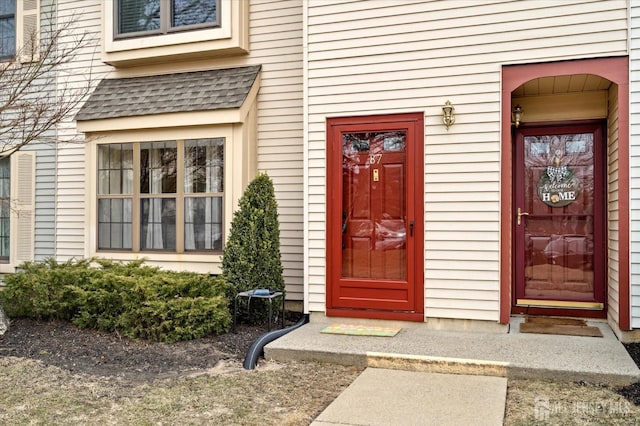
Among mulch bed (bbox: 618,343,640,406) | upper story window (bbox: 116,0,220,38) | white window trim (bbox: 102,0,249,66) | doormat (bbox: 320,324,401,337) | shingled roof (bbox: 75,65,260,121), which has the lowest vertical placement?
mulch bed (bbox: 618,343,640,406)

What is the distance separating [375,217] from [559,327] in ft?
6.69

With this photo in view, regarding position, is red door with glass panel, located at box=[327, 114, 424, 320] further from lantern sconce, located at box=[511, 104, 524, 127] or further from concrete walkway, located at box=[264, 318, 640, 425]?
lantern sconce, located at box=[511, 104, 524, 127]

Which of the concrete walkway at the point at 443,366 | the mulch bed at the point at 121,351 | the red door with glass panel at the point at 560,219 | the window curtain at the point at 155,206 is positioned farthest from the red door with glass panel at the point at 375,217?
the window curtain at the point at 155,206

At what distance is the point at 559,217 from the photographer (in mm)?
6047

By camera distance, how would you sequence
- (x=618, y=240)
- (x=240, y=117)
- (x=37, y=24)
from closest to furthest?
(x=618, y=240)
(x=240, y=117)
(x=37, y=24)

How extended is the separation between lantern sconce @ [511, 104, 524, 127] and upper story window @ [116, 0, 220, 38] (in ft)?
11.8

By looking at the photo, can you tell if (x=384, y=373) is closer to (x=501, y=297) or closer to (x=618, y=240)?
(x=501, y=297)

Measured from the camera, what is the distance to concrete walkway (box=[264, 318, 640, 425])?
3.67 m

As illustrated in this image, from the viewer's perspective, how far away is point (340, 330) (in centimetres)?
550

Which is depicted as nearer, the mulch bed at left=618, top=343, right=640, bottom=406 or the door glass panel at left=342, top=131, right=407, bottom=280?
the mulch bed at left=618, top=343, right=640, bottom=406

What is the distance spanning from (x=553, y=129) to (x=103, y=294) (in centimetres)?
482

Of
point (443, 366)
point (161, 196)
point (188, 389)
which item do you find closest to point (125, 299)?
point (188, 389)

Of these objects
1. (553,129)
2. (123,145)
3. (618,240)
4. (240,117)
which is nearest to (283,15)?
(240,117)

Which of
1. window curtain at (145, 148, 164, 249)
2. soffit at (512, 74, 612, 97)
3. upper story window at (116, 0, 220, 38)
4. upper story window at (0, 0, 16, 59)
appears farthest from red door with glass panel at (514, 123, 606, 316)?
upper story window at (0, 0, 16, 59)
